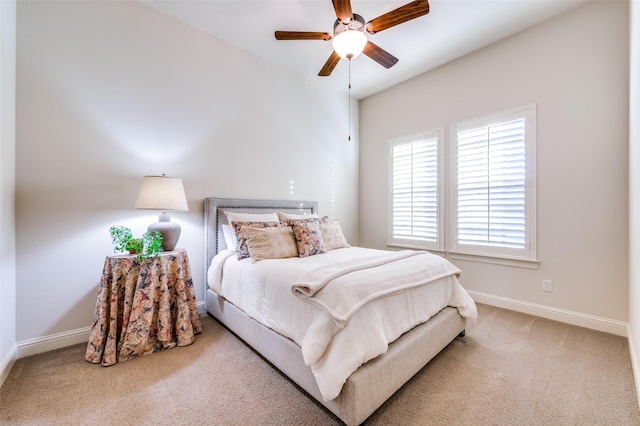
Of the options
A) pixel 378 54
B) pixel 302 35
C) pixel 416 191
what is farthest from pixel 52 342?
pixel 416 191

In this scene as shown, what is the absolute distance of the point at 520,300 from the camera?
9.65 feet

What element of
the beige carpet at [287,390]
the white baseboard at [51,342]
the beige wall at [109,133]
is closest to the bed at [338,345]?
the beige carpet at [287,390]

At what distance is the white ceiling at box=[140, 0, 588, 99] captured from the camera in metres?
2.54

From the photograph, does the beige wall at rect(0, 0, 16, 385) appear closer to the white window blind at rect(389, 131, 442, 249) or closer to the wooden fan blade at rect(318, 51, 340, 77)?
the wooden fan blade at rect(318, 51, 340, 77)

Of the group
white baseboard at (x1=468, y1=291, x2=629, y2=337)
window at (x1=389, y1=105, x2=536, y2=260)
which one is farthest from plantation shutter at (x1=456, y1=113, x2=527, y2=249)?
white baseboard at (x1=468, y1=291, x2=629, y2=337)

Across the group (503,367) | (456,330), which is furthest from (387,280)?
(503,367)

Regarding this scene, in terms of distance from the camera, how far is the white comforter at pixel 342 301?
53.5 inches

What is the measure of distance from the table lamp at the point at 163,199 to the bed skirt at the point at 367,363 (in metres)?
0.83

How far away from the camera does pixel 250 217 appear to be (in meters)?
2.93

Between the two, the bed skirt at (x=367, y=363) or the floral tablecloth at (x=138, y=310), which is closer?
the bed skirt at (x=367, y=363)

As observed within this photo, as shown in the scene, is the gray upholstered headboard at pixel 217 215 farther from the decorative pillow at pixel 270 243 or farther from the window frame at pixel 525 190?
the window frame at pixel 525 190

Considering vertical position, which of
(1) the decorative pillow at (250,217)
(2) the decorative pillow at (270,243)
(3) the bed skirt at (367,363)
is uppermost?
(1) the decorative pillow at (250,217)

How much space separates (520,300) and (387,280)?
2.26m

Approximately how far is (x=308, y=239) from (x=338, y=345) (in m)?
1.33
